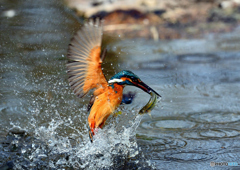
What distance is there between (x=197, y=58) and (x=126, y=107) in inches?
98.5

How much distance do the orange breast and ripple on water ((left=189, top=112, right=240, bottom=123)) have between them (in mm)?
1188

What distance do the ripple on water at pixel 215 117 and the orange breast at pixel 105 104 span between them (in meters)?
1.19

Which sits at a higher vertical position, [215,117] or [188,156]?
[215,117]

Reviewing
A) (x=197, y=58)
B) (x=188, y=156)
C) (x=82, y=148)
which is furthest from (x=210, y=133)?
(x=197, y=58)

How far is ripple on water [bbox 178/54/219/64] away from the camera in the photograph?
20.9 feet

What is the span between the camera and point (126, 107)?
178 inches

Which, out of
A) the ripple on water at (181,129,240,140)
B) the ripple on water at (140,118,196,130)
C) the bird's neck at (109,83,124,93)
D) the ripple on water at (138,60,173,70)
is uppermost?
the ripple on water at (138,60,173,70)

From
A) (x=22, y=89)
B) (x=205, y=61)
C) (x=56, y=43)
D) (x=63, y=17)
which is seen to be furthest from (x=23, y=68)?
(x=205, y=61)

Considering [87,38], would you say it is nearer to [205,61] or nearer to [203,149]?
[203,149]

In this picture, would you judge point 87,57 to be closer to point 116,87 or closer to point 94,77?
point 94,77

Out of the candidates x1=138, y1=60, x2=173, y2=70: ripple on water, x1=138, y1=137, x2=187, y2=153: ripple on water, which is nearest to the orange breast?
x1=138, y1=137, x2=187, y2=153: ripple on water

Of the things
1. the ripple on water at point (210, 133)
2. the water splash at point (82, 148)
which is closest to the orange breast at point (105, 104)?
the water splash at point (82, 148)

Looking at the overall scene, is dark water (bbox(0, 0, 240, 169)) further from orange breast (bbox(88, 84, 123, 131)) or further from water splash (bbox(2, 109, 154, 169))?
orange breast (bbox(88, 84, 123, 131))

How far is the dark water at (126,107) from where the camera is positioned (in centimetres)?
337
